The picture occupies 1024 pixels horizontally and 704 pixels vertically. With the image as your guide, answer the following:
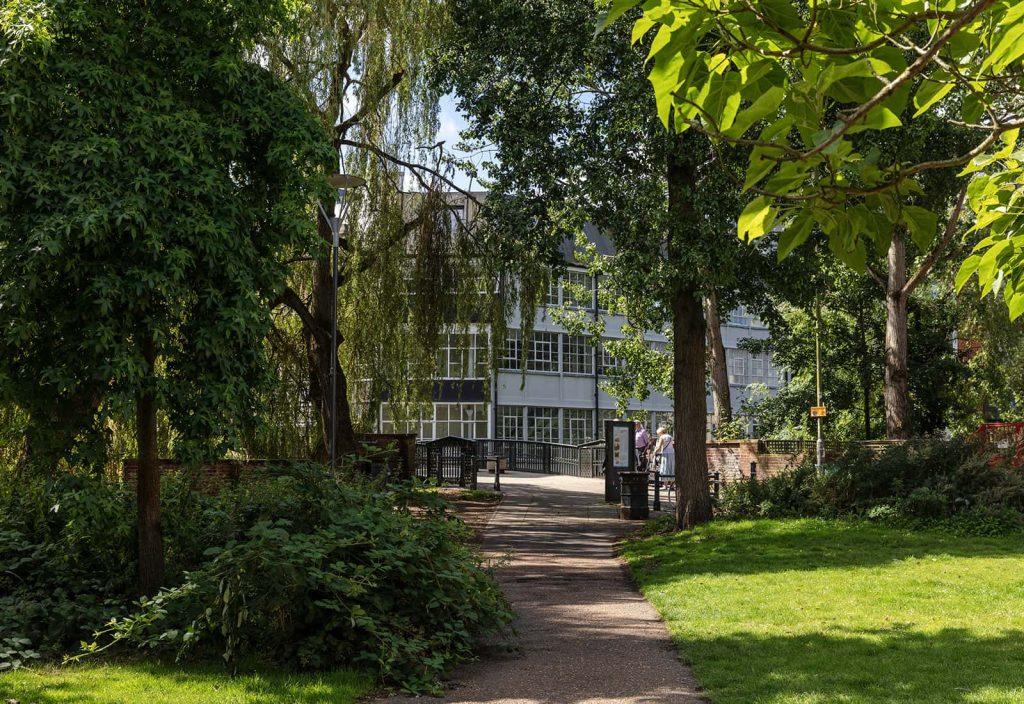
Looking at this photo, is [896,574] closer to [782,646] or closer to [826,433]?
[782,646]

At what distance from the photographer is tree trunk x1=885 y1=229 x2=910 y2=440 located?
25766 millimetres

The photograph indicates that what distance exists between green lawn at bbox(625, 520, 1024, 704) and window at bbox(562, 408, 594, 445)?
128 ft

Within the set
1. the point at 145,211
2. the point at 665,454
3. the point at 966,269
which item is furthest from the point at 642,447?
the point at 966,269

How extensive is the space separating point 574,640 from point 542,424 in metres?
46.3

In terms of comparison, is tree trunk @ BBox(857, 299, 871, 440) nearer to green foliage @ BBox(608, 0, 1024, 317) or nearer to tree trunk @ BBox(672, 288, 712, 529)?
tree trunk @ BBox(672, 288, 712, 529)

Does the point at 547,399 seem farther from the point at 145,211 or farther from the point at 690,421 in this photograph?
the point at 145,211

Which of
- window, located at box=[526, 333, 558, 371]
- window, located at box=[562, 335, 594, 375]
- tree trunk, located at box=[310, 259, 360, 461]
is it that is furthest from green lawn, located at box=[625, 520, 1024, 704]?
window, located at box=[562, 335, 594, 375]

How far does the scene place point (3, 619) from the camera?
27.1 ft

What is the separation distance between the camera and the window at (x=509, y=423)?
5378cm

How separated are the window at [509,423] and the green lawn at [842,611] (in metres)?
37.0

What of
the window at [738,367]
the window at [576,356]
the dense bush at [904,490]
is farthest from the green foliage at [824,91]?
the window at [738,367]

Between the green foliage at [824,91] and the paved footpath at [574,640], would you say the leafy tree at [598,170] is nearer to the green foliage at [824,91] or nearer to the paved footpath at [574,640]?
the paved footpath at [574,640]

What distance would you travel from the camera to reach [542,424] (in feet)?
181

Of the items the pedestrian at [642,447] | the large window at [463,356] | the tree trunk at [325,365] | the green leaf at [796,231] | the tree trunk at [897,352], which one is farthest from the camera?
the pedestrian at [642,447]
